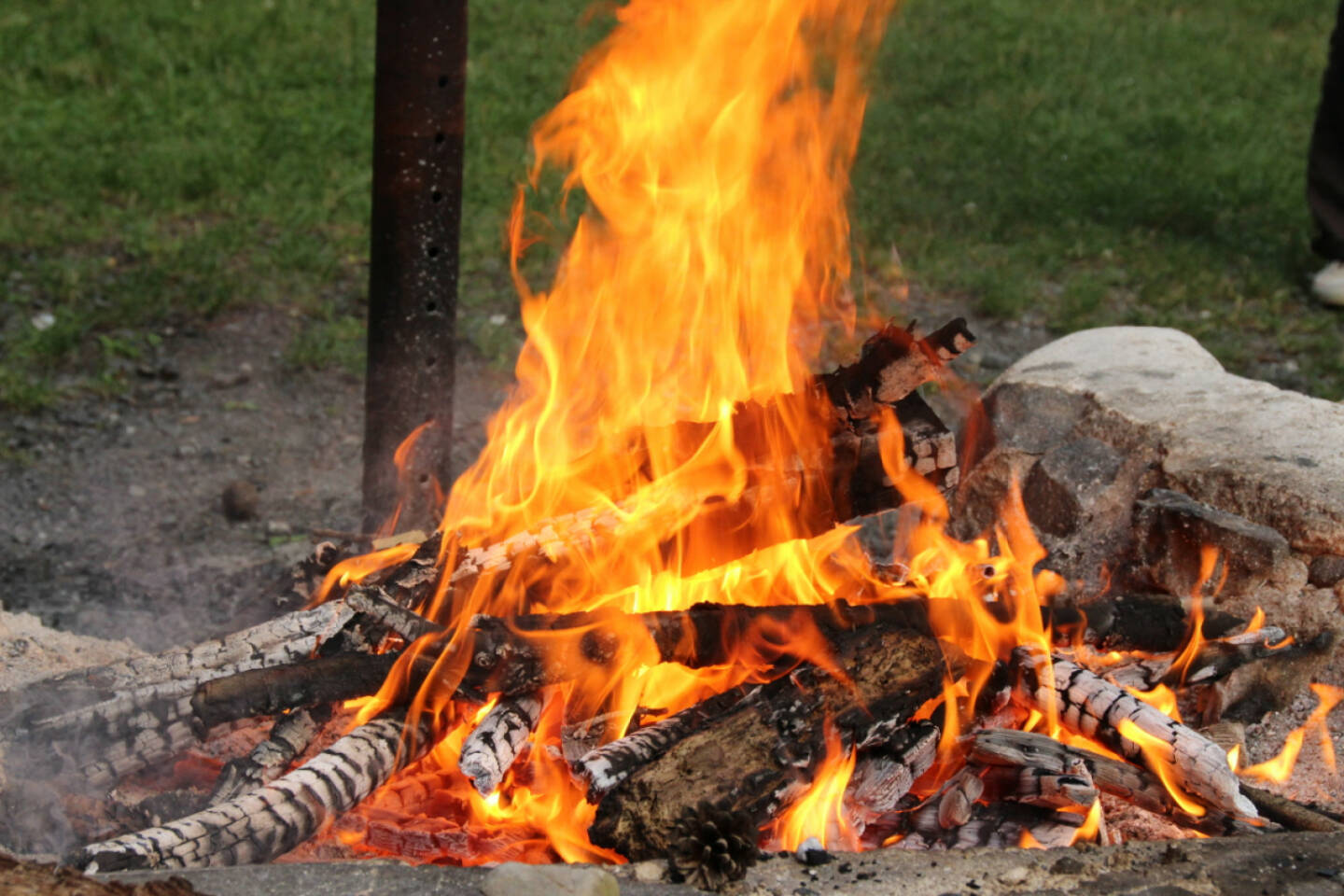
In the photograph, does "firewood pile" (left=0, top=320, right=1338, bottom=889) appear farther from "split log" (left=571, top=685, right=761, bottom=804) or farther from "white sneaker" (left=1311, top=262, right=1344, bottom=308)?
"white sneaker" (left=1311, top=262, right=1344, bottom=308)

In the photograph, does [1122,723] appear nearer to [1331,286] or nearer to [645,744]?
[645,744]

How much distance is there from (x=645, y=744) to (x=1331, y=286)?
5860mm

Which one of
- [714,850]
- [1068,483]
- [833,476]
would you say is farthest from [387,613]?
[1068,483]

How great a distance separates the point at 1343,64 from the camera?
23.6ft

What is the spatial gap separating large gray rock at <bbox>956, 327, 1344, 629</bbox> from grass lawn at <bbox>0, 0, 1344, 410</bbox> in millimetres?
2474

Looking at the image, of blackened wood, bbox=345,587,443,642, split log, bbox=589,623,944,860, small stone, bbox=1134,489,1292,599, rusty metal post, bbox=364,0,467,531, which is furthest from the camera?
rusty metal post, bbox=364,0,467,531

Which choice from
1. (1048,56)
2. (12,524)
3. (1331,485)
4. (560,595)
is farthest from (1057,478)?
(1048,56)

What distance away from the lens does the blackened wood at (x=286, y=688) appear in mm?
2869

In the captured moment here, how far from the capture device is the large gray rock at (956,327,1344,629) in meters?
3.51

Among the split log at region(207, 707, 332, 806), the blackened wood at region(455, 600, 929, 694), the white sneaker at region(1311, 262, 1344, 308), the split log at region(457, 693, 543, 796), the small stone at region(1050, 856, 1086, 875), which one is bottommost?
the split log at region(207, 707, 332, 806)

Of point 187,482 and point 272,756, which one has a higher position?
point 272,756

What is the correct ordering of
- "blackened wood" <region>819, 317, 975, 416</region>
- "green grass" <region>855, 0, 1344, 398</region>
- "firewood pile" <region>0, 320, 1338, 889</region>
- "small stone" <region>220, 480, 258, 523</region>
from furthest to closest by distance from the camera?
"green grass" <region>855, 0, 1344, 398</region> < "small stone" <region>220, 480, 258, 523</region> < "blackened wood" <region>819, 317, 975, 416</region> < "firewood pile" <region>0, 320, 1338, 889</region>

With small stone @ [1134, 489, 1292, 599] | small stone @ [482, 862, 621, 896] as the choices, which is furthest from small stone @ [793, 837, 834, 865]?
small stone @ [1134, 489, 1292, 599]

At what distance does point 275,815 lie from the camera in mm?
2611
